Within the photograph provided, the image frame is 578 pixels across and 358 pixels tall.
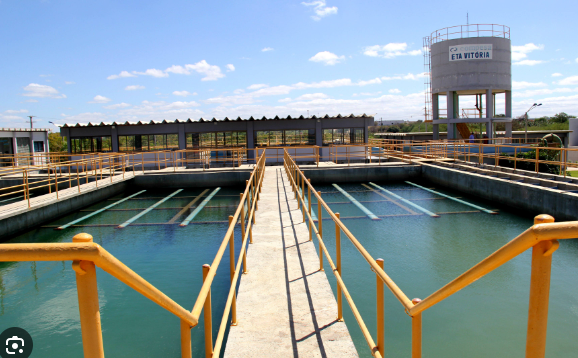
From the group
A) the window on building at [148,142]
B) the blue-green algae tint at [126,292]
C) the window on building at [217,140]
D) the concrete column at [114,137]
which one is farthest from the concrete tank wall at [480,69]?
the blue-green algae tint at [126,292]

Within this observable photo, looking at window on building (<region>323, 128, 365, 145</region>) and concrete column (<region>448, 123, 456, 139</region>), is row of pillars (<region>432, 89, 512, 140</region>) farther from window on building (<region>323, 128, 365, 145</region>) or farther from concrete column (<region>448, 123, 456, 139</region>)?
window on building (<region>323, 128, 365, 145</region>)

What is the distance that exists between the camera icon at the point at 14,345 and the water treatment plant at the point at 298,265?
25.9 inches

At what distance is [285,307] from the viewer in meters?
4.71

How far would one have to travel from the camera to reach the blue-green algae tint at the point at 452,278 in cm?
549

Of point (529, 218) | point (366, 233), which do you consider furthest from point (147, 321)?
point (529, 218)

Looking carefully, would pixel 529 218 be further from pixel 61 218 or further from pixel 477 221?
pixel 61 218

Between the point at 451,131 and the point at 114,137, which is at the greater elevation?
the point at 114,137

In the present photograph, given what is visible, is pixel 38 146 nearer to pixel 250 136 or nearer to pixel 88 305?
pixel 250 136

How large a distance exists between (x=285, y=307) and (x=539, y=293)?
3424mm

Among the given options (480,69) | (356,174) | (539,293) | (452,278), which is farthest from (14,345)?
(480,69)

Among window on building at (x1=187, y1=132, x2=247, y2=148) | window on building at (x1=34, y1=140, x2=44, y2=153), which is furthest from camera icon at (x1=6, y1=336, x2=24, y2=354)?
window on building at (x1=34, y1=140, x2=44, y2=153)

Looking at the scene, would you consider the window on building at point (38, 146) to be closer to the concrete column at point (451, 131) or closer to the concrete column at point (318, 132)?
the concrete column at point (318, 132)

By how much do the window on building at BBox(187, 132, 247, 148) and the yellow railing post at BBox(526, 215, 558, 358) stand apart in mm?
29961

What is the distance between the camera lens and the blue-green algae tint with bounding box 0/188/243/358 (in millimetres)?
5702
